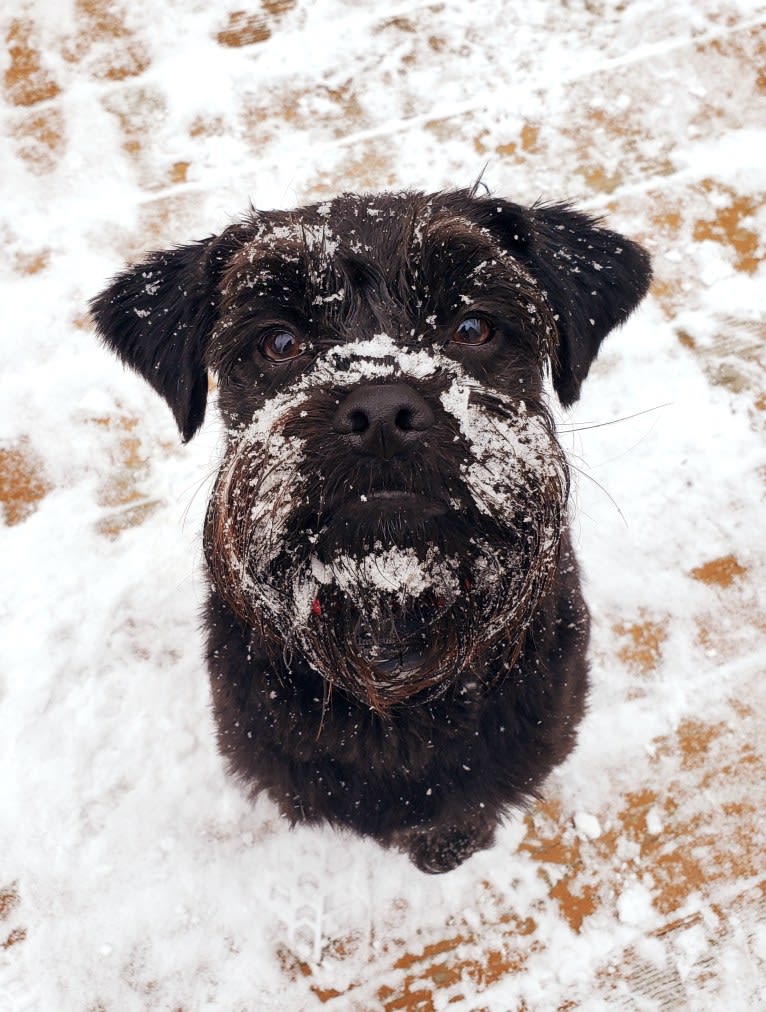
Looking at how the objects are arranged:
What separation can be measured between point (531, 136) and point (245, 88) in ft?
5.71

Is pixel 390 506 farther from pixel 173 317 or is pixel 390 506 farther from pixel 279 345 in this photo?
pixel 173 317

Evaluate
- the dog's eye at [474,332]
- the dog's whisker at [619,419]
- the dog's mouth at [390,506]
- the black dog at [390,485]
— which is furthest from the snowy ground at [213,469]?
the dog's mouth at [390,506]

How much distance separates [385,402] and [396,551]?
38cm

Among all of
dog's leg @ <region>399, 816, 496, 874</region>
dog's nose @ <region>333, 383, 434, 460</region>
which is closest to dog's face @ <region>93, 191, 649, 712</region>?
dog's nose @ <region>333, 383, 434, 460</region>

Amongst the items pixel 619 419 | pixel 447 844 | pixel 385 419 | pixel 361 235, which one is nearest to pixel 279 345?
pixel 361 235

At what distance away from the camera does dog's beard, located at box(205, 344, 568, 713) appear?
67.3 inches

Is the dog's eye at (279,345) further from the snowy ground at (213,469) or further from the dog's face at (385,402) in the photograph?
the snowy ground at (213,469)

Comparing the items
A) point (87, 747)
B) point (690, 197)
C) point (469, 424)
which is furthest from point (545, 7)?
point (87, 747)

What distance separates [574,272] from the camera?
2.39 metres

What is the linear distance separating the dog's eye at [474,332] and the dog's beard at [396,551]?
0.25m

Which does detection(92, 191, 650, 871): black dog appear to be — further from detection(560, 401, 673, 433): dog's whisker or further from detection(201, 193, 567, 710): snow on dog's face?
detection(560, 401, 673, 433): dog's whisker

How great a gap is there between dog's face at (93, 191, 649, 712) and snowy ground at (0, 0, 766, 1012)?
1.29 m

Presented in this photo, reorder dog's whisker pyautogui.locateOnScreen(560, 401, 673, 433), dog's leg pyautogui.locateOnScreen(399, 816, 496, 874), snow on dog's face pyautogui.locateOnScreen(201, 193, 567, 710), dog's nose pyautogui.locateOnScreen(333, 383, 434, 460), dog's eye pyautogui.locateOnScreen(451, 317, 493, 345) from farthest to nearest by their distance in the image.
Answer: dog's whisker pyautogui.locateOnScreen(560, 401, 673, 433) → dog's leg pyautogui.locateOnScreen(399, 816, 496, 874) → dog's eye pyautogui.locateOnScreen(451, 317, 493, 345) → snow on dog's face pyautogui.locateOnScreen(201, 193, 567, 710) → dog's nose pyautogui.locateOnScreen(333, 383, 434, 460)

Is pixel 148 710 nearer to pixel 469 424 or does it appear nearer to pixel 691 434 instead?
pixel 469 424
